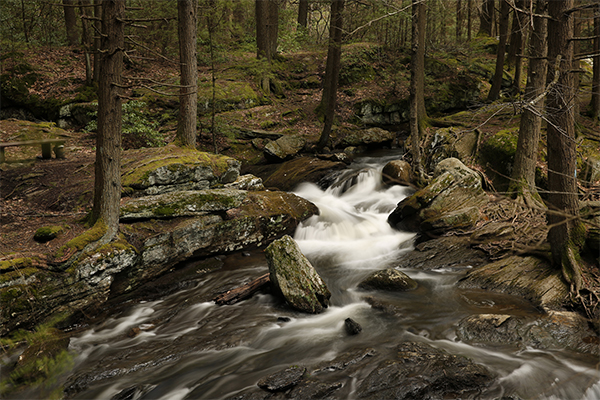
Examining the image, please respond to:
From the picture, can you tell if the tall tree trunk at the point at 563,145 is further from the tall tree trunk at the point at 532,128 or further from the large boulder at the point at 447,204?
the large boulder at the point at 447,204

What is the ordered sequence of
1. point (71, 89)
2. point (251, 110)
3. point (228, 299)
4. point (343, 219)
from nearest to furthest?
point (228, 299)
point (343, 219)
point (71, 89)
point (251, 110)

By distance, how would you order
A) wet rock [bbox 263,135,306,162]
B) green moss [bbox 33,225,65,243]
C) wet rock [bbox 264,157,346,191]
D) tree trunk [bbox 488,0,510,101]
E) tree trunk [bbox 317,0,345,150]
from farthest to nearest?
tree trunk [bbox 488,0,510,101], wet rock [bbox 263,135,306,162], tree trunk [bbox 317,0,345,150], wet rock [bbox 264,157,346,191], green moss [bbox 33,225,65,243]

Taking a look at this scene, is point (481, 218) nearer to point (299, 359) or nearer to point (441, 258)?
point (441, 258)

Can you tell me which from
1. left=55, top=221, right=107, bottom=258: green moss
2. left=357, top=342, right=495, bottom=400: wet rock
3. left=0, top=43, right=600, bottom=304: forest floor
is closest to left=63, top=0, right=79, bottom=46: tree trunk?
left=0, top=43, right=600, bottom=304: forest floor

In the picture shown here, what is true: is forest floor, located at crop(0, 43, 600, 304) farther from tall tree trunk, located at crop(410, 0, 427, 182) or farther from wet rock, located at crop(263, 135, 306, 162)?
tall tree trunk, located at crop(410, 0, 427, 182)

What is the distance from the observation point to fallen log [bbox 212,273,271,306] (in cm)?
752

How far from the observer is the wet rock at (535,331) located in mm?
5434

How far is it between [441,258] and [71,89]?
1630 cm

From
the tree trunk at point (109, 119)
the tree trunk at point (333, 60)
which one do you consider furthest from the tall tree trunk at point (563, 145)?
the tree trunk at point (333, 60)

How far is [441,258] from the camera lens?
8641 millimetres

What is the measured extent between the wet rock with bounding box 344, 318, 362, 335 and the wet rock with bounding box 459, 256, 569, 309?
101 inches

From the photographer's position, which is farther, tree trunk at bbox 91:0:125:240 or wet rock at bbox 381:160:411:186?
wet rock at bbox 381:160:411:186

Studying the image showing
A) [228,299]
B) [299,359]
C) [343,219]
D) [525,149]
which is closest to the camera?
[299,359]

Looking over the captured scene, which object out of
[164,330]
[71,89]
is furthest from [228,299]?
[71,89]
